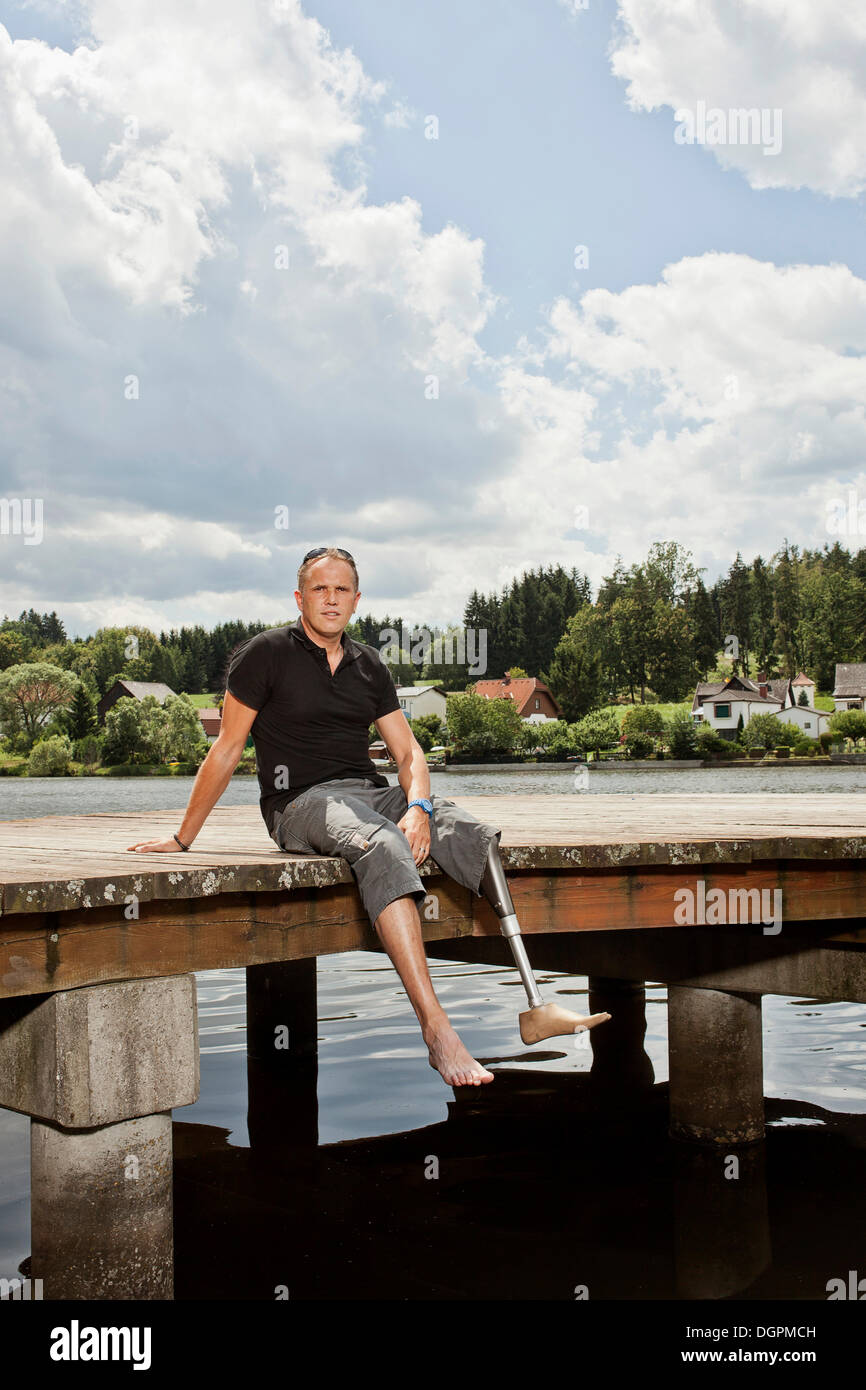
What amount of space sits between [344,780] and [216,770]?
56 cm

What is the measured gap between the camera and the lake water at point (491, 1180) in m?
6.04

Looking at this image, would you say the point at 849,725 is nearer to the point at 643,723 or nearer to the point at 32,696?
the point at 643,723

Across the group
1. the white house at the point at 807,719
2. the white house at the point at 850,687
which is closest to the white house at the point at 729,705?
the white house at the point at 807,719

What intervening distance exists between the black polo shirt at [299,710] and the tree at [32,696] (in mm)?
113301

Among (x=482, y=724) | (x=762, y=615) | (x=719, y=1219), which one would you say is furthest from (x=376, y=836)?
(x=762, y=615)

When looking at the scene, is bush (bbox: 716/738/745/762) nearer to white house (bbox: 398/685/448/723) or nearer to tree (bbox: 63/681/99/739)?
white house (bbox: 398/685/448/723)

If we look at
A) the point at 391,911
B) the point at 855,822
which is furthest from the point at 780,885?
the point at 391,911

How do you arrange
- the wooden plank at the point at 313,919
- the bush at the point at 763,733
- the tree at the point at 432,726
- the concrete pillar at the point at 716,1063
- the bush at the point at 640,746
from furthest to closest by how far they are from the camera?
the tree at the point at 432,726, the bush at the point at 763,733, the bush at the point at 640,746, the concrete pillar at the point at 716,1063, the wooden plank at the point at 313,919

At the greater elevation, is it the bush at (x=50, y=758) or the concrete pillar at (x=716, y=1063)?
the concrete pillar at (x=716, y=1063)

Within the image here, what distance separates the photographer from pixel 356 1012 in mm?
12023

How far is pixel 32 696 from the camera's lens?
4537 inches

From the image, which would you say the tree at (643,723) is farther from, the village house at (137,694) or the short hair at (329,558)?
the short hair at (329,558)

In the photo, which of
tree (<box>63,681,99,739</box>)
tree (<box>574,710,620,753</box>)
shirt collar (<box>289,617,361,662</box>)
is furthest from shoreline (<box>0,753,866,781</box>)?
shirt collar (<box>289,617,361,662</box>)
